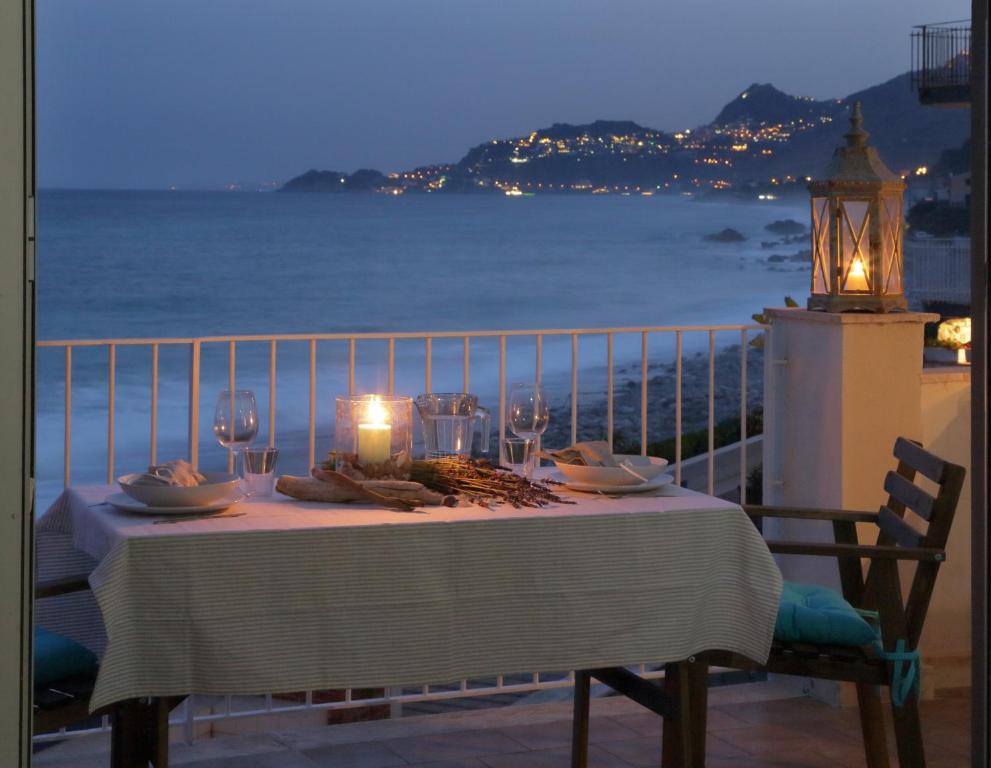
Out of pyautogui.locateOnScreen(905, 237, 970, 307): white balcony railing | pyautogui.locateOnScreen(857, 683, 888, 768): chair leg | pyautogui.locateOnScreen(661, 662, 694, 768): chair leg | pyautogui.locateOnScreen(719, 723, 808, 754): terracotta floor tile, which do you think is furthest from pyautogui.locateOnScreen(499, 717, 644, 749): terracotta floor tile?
pyautogui.locateOnScreen(905, 237, 970, 307): white balcony railing

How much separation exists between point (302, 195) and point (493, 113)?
375 centimetres

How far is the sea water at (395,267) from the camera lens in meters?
20.6

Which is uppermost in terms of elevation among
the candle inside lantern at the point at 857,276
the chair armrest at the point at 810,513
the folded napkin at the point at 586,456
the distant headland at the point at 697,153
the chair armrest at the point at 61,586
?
the distant headland at the point at 697,153

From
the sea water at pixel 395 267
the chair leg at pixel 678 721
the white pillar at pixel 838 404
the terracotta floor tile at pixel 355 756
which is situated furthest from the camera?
the sea water at pixel 395 267

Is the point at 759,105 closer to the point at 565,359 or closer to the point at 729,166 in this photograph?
the point at 729,166

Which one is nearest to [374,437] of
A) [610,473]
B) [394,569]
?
[394,569]

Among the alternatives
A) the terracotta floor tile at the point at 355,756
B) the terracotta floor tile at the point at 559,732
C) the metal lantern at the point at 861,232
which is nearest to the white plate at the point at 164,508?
the terracotta floor tile at the point at 355,756

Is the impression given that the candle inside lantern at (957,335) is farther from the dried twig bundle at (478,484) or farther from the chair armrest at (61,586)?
the chair armrest at (61,586)

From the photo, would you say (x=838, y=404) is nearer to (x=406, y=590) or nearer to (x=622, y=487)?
(x=622, y=487)

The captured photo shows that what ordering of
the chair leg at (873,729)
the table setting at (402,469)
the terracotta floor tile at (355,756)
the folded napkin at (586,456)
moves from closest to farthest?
the table setting at (402,469) → the folded napkin at (586,456) → the chair leg at (873,729) → the terracotta floor tile at (355,756)

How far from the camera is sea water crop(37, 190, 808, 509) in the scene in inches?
811

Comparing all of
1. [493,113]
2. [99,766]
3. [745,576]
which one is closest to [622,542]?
[745,576]

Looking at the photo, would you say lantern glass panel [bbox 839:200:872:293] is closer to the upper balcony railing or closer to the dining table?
the dining table

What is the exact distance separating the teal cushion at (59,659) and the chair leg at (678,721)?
1.16m
